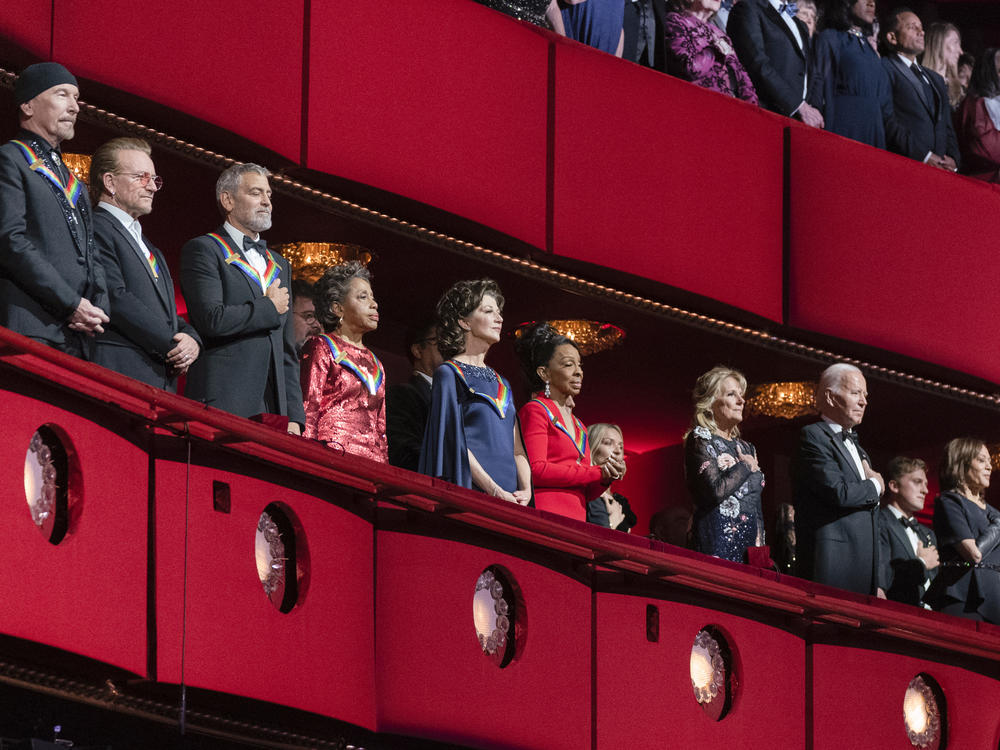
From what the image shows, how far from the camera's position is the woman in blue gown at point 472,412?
20.0 ft

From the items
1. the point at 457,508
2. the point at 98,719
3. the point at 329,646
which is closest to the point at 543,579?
the point at 457,508

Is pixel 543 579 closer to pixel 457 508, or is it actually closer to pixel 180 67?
pixel 457 508

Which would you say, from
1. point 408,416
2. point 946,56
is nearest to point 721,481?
point 408,416

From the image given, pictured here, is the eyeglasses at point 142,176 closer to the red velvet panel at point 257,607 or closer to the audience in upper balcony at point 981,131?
the red velvet panel at point 257,607

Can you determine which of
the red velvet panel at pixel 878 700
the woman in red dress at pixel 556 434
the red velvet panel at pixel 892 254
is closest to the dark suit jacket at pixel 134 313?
the woman in red dress at pixel 556 434

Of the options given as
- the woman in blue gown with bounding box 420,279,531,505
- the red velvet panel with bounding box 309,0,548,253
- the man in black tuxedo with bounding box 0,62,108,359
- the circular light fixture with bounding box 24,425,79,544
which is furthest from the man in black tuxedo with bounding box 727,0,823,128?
the circular light fixture with bounding box 24,425,79,544

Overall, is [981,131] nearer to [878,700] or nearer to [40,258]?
[878,700]

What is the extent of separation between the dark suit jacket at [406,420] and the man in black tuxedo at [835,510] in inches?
57.6

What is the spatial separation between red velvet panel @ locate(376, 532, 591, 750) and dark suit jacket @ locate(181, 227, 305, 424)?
56 centimetres

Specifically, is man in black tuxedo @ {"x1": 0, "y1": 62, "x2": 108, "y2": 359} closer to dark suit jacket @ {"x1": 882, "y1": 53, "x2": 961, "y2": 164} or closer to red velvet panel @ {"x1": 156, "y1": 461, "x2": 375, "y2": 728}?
red velvet panel @ {"x1": 156, "y1": 461, "x2": 375, "y2": 728}

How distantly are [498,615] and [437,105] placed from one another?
2.36 m

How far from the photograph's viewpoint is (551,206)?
7.89 metres

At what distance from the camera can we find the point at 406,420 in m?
6.54

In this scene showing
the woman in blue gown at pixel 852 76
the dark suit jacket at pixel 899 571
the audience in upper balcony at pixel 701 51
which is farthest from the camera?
the woman in blue gown at pixel 852 76
